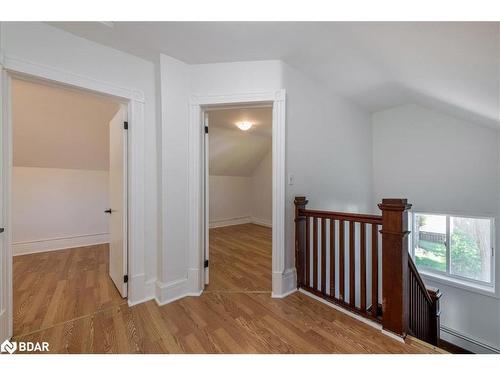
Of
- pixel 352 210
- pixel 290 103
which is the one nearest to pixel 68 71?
pixel 290 103

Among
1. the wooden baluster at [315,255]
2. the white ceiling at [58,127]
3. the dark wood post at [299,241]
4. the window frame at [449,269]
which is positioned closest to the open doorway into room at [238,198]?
the dark wood post at [299,241]

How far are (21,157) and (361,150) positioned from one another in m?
5.28

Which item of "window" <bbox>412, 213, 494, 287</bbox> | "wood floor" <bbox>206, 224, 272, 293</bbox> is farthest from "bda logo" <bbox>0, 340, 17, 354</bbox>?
"window" <bbox>412, 213, 494, 287</bbox>

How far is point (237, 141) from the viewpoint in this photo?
14.7ft

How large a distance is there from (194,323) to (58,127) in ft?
10.4

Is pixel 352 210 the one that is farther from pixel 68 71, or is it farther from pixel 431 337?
pixel 68 71

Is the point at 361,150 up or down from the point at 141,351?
up

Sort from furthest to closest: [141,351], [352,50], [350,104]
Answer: [350,104], [352,50], [141,351]

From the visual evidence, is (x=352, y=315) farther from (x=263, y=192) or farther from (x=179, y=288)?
(x=263, y=192)

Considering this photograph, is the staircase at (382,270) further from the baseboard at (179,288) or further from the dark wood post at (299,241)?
the baseboard at (179,288)

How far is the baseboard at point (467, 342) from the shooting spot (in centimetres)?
279

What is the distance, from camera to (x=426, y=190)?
3.25m

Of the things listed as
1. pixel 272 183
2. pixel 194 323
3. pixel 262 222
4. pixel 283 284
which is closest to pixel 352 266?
pixel 283 284

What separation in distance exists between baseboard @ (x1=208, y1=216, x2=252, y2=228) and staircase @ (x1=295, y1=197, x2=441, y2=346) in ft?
11.5
